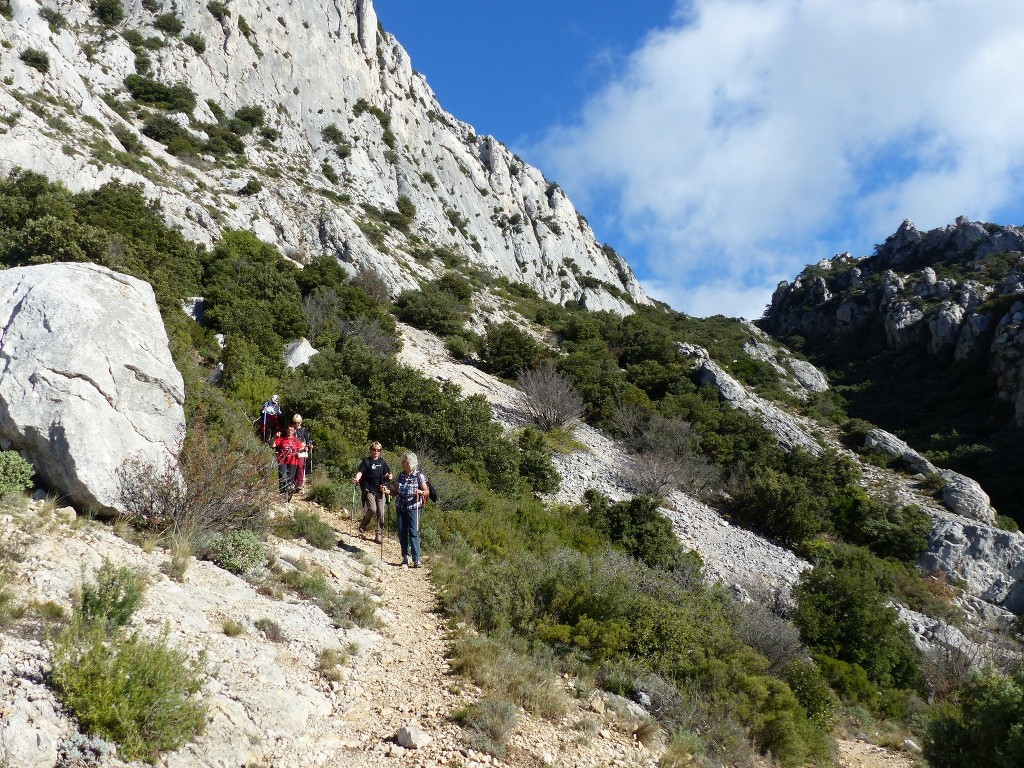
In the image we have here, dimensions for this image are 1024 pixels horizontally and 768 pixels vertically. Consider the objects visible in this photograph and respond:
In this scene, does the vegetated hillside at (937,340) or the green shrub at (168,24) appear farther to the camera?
the green shrub at (168,24)

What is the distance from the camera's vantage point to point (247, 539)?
5.80m

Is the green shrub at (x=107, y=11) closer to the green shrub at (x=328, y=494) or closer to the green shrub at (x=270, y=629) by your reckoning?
the green shrub at (x=328, y=494)

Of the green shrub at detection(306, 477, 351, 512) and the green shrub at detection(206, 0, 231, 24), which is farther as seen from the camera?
the green shrub at detection(206, 0, 231, 24)

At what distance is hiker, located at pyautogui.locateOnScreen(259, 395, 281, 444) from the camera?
9945mm

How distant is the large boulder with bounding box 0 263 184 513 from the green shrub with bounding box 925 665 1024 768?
805 cm

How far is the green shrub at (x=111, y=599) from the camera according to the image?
3535 millimetres

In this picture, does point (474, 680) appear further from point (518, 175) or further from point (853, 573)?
point (518, 175)

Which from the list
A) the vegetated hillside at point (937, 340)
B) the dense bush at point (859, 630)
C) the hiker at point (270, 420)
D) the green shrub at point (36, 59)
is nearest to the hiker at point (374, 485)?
the hiker at point (270, 420)

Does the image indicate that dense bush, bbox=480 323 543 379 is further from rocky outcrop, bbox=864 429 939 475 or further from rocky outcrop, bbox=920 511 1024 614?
rocky outcrop, bbox=864 429 939 475

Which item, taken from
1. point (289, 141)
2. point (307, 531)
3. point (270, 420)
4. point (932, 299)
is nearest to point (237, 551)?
point (307, 531)

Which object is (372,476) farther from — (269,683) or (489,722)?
(489,722)

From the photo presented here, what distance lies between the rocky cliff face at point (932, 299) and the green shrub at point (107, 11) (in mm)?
56882

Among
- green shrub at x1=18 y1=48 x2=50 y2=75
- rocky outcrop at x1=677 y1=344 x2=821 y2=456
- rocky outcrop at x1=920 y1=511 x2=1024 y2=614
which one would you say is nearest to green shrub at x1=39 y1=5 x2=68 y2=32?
green shrub at x1=18 y1=48 x2=50 y2=75

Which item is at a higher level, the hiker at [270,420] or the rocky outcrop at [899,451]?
the rocky outcrop at [899,451]
